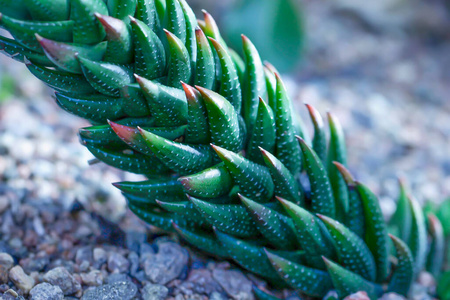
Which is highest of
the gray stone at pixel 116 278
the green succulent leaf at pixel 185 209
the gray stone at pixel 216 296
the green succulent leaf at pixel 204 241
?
the green succulent leaf at pixel 185 209

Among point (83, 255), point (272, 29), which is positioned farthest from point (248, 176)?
point (272, 29)

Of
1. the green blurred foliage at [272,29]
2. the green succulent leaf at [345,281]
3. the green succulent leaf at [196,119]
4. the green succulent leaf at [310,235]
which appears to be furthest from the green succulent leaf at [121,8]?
the green blurred foliage at [272,29]

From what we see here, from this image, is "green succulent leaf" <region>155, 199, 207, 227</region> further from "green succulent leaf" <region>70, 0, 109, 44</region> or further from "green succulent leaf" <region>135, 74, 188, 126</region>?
"green succulent leaf" <region>70, 0, 109, 44</region>

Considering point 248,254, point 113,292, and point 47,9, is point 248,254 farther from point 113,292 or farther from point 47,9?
point 47,9

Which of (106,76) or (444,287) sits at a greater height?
(106,76)

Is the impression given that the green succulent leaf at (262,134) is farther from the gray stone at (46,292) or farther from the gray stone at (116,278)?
the gray stone at (46,292)

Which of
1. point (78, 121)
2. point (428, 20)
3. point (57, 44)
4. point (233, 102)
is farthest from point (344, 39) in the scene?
point (57, 44)
